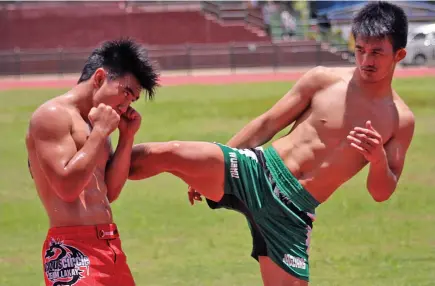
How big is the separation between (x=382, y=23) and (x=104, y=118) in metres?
1.86

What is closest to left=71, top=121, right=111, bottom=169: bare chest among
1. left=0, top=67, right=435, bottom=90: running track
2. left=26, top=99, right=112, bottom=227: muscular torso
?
left=26, top=99, right=112, bottom=227: muscular torso

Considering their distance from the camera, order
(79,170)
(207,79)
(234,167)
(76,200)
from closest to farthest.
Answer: (79,170), (76,200), (234,167), (207,79)

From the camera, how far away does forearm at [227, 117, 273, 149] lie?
19.4 feet

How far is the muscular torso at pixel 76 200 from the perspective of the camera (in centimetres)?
475

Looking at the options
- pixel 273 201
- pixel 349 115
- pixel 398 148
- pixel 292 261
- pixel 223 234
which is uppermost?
pixel 349 115

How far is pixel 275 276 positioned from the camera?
568 cm

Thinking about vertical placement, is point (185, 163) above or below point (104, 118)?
below

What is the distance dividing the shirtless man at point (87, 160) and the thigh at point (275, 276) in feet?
3.88

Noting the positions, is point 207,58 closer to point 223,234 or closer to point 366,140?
point 223,234

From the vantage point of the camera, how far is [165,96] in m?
21.2

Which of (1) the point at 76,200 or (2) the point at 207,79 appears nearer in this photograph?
(1) the point at 76,200

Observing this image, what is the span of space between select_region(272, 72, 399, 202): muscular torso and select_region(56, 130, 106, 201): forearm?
1.56 metres

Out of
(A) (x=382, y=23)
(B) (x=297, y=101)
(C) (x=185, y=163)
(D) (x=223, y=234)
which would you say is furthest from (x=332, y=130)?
(D) (x=223, y=234)

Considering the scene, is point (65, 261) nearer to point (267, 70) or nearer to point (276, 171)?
point (276, 171)
